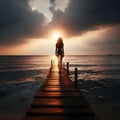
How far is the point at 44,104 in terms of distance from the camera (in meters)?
8.59

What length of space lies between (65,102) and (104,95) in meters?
18.3

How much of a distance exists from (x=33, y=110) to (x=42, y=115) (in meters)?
0.60

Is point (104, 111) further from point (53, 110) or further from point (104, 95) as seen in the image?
point (53, 110)

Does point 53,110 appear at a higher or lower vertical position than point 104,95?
higher

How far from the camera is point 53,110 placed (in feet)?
25.6

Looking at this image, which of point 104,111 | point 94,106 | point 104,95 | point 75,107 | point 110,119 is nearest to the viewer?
point 75,107

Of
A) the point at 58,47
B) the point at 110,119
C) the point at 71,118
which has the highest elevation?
the point at 58,47

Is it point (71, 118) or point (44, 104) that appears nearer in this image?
point (71, 118)

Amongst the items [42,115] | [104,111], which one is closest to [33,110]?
[42,115]

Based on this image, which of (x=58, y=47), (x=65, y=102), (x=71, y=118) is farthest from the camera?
(x=58, y=47)

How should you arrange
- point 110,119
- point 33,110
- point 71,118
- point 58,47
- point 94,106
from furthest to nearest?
1. point 58,47
2. point 94,106
3. point 110,119
4. point 33,110
5. point 71,118

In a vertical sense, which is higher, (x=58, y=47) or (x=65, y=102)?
(x=58, y=47)

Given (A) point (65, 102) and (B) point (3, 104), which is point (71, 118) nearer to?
(A) point (65, 102)

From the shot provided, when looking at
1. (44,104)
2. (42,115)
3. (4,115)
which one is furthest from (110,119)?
(42,115)
